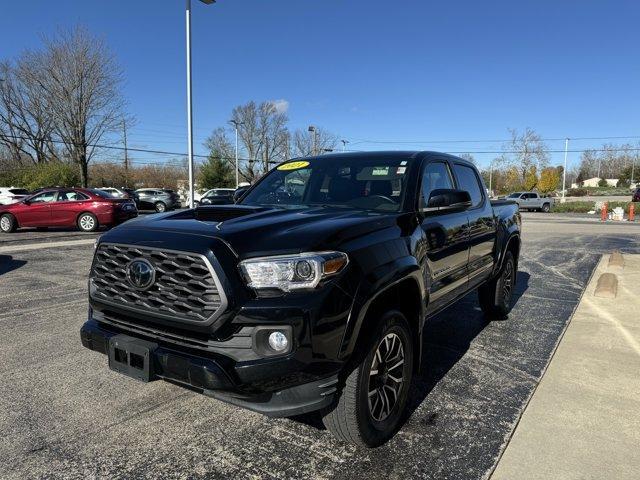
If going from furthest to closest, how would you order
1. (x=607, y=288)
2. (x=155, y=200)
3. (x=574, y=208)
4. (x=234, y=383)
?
(x=574, y=208), (x=155, y=200), (x=607, y=288), (x=234, y=383)

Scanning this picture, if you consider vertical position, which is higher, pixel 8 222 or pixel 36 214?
pixel 36 214

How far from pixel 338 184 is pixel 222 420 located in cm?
200

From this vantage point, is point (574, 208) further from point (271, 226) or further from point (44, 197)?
point (271, 226)

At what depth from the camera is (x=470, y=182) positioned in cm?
497

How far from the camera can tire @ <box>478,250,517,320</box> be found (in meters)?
5.47

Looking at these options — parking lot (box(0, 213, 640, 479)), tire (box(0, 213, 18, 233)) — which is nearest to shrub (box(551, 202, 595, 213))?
parking lot (box(0, 213, 640, 479))

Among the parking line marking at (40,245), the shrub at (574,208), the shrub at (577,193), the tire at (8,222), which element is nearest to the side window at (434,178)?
the parking line marking at (40,245)

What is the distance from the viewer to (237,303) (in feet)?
7.49

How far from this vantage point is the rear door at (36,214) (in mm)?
16359

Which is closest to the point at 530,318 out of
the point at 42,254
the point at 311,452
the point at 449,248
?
the point at 449,248

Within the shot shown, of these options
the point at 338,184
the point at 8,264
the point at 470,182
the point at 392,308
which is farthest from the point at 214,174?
the point at 392,308

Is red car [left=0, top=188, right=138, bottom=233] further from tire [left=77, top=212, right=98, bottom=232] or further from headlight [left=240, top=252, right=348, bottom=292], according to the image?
headlight [left=240, top=252, right=348, bottom=292]

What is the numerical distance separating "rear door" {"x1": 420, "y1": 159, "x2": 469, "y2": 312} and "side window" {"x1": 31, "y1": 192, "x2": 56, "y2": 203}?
16.3 metres

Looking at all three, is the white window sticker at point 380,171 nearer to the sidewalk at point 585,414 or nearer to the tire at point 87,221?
the sidewalk at point 585,414
